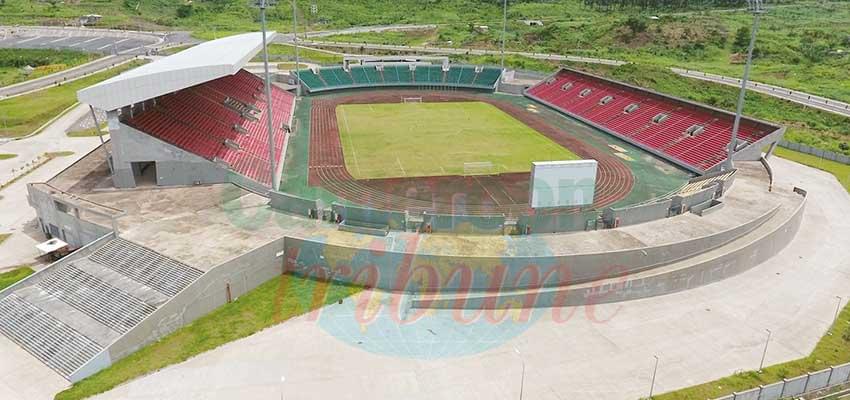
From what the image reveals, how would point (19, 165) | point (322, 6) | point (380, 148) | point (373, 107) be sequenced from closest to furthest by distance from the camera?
point (19, 165), point (380, 148), point (373, 107), point (322, 6)

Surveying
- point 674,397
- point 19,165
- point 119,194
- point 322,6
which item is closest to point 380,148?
point 119,194

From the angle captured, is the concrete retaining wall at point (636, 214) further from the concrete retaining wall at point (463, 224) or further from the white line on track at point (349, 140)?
the white line on track at point (349, 140)

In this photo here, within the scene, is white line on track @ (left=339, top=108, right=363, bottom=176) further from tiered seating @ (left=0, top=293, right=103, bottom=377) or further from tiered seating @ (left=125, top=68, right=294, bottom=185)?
tiered seating @ (left=0, top=293, right=103, bottom=377)

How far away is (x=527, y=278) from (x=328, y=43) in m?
77.7

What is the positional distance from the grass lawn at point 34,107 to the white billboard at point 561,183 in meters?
43.3

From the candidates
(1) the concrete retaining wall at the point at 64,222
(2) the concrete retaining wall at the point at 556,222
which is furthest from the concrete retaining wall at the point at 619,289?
(1) the concrete retaining wall at the point at 64,222

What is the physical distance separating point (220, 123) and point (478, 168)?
58.8 ft

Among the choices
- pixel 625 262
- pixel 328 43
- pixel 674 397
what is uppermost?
pixel 328 43

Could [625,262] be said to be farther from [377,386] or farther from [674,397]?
[377,386]

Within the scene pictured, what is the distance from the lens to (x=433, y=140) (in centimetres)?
4525

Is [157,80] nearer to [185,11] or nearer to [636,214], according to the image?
[636,214]

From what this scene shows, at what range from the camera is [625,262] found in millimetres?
23656

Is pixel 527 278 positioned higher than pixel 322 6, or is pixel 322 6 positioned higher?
pixel 322 6

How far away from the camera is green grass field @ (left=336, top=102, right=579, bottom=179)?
38656mm
